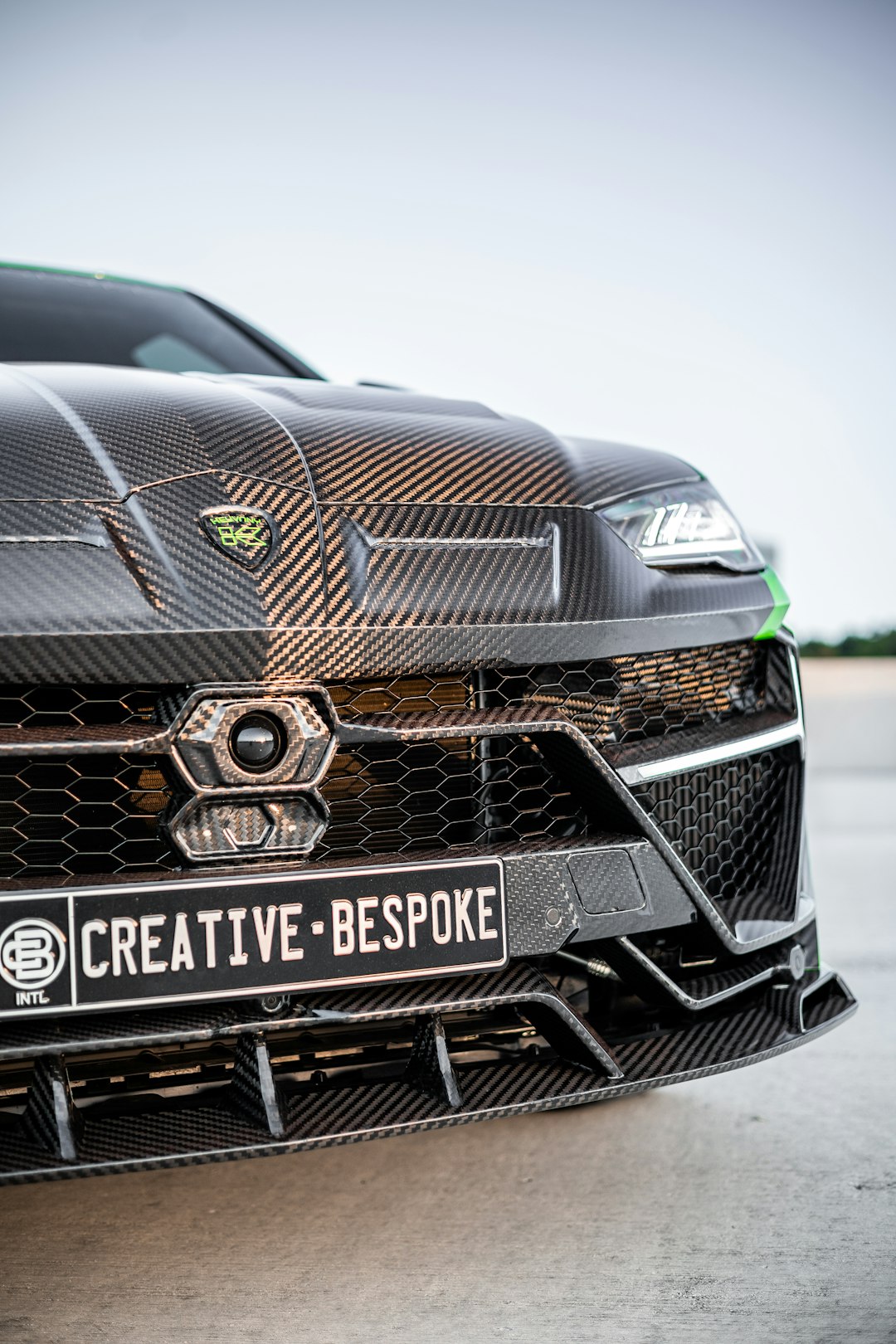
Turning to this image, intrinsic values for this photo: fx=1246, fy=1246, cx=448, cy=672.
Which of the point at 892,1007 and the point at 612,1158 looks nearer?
the point at 612,1158

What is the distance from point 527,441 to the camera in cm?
210

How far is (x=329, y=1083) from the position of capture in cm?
165

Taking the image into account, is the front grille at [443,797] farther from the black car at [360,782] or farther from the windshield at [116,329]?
the windshield at [116,329]

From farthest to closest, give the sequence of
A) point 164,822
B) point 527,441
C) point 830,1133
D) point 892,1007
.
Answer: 1. point 892,1007
2. point 830,1133
3. point 527,441
4. point 164,822

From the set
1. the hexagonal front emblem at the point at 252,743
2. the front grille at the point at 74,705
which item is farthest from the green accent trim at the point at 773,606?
the front grille at the point at 74,705

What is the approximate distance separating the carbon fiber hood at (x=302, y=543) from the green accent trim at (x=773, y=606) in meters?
0.03

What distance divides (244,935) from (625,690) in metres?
0.67

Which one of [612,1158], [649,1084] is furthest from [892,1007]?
[649,1084]

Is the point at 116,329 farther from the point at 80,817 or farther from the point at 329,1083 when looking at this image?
the point at 329,1083

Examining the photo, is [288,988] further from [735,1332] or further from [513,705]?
[735,1332]

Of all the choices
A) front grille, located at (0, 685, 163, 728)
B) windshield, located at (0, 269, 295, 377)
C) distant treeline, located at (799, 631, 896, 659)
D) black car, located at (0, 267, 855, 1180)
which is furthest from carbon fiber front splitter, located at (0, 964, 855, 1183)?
distant treeline, located at (799, 631, 896, 659)

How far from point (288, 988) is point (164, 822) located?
0.25 m

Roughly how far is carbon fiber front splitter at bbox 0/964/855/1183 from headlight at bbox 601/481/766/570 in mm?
695

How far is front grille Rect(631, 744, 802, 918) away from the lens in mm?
1877
